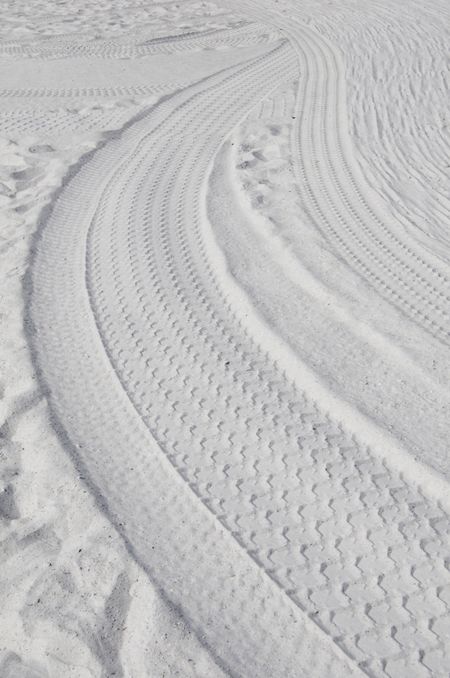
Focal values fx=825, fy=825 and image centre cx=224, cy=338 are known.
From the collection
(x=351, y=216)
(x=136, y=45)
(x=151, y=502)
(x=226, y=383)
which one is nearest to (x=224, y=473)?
(x=151, y=502)

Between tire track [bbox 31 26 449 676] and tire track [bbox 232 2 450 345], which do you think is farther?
tire track [bbox 232 2 450 345]

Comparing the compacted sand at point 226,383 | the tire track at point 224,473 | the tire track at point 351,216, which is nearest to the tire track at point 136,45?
the compacted sand at point 226,383

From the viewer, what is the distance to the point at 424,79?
8.74m

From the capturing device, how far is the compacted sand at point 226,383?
10.6 feet

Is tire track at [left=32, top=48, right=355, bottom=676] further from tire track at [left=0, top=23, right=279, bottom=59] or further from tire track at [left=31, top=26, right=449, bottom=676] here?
tire track at [left=0, top=23, right=279, bottom=59]

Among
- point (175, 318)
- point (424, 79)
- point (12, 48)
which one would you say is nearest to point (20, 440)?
point (175, 318)

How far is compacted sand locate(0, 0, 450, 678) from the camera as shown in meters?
3.22

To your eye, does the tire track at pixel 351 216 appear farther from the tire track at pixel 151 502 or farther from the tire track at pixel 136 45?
the tire track at pixel 136 45

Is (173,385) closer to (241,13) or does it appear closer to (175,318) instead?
(175,318)

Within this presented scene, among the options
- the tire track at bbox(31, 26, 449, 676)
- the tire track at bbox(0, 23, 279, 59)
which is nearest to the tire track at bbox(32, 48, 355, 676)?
the tire track at bbox(31, 26, 449, 676)

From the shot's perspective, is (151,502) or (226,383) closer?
(151,502)

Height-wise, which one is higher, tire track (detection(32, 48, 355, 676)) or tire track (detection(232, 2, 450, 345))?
tire track (detection(232, 2, 450, 345))

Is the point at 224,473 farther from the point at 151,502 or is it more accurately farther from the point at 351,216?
the point at 351,216

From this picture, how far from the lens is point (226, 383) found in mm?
4438
